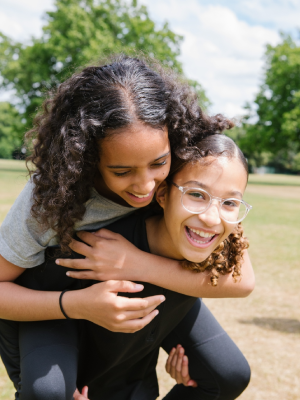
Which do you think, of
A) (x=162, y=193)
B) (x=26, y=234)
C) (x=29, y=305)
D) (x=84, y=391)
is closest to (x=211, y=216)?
(x=162, y=193)

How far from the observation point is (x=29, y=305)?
7.46 ft

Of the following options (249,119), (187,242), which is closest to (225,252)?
(187,242)

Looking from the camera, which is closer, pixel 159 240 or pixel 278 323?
pixel 159 240

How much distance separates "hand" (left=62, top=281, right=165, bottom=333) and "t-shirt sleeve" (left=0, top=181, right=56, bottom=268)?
30 cm

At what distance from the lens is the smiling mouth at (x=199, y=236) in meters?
2.31

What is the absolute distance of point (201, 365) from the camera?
271cm

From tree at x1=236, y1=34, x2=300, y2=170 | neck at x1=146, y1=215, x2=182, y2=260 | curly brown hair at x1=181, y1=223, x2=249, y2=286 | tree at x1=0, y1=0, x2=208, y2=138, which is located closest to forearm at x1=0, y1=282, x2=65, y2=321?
A: neck at x1=146, y1=215, x2=182, y2=260

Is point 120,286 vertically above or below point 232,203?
below

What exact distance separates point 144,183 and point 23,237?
2.35 feet

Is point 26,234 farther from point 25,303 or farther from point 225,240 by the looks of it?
point 225,240

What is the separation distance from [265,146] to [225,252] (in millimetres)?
39222

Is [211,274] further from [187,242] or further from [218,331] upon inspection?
[218,331]

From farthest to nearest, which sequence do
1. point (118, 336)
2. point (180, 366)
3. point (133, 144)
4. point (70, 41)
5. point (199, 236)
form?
point (70, 41), point (180, 366), point (118, 336), point (199, 236), point (133, 144)

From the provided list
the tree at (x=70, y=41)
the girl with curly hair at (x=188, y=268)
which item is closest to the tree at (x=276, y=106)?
the tree at (x=70, y=41)
